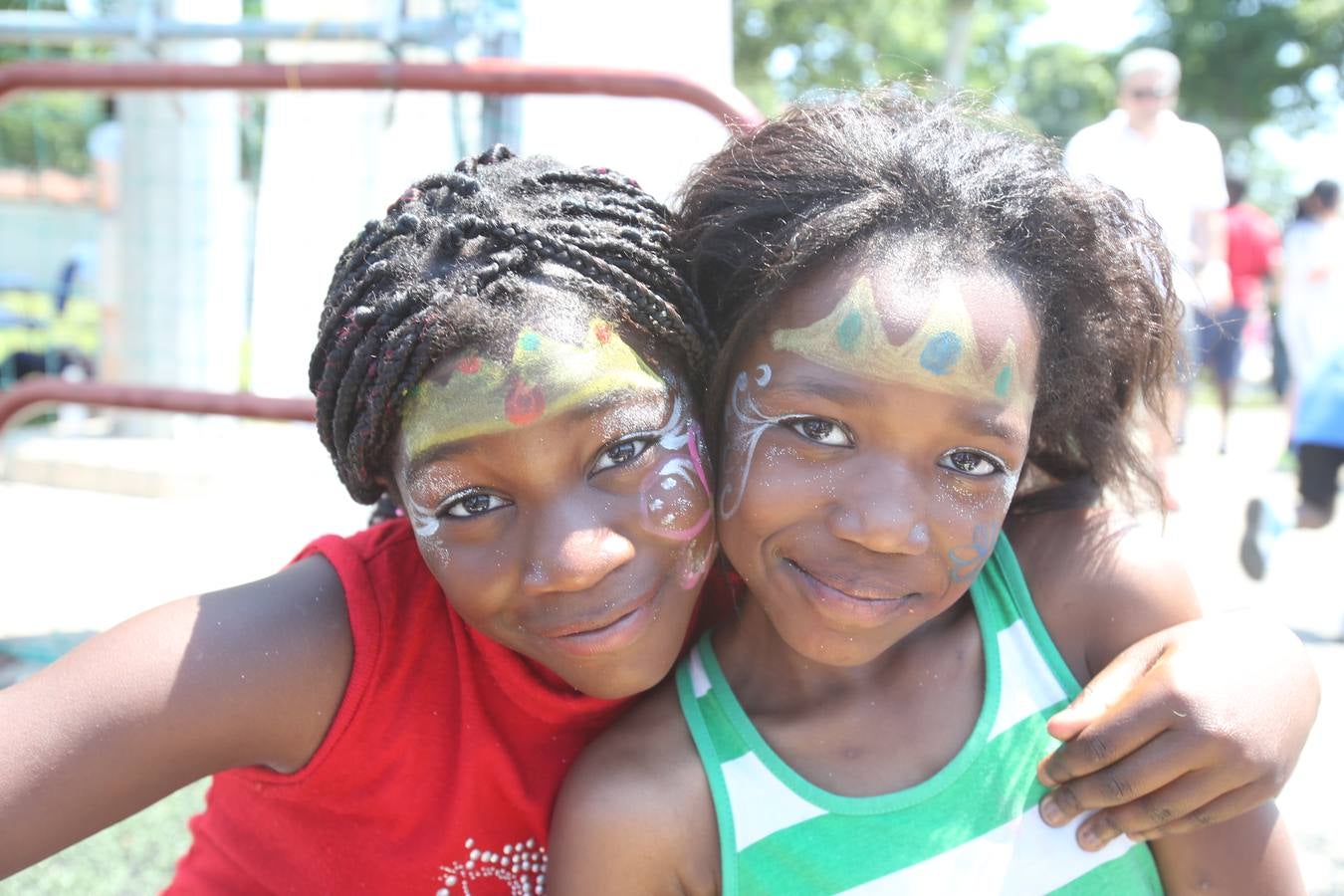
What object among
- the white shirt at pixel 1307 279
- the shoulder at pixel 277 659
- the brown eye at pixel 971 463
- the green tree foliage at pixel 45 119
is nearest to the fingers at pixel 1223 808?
the brown eye at pixel 971 463

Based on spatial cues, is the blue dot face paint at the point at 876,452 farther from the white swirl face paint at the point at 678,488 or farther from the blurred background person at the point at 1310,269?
the blurred background person at the point at 1310,269

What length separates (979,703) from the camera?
5.65 feet

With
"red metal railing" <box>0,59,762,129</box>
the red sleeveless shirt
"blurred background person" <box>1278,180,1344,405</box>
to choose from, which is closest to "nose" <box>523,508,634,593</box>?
the red sleeveless shirt

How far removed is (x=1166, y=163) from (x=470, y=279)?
5.17 metres

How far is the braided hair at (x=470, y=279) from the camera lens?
1564 millimetres

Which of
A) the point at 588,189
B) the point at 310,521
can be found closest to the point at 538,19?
the point at 310,521

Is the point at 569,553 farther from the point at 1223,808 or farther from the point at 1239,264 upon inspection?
the point at 1239,264

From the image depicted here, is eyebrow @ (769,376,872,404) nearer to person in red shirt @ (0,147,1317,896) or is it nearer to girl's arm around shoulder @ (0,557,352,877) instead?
person in red shirt @ (0,147,1317,896)

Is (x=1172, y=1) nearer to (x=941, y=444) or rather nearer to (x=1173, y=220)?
(x=1173, y=220)

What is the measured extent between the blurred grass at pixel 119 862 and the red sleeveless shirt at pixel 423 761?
91cm

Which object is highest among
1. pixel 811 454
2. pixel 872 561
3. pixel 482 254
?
pixel 482 254

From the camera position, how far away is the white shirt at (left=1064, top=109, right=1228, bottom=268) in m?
5.66

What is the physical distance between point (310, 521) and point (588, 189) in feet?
12.5

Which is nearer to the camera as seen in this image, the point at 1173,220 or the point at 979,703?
the point at 979,703
